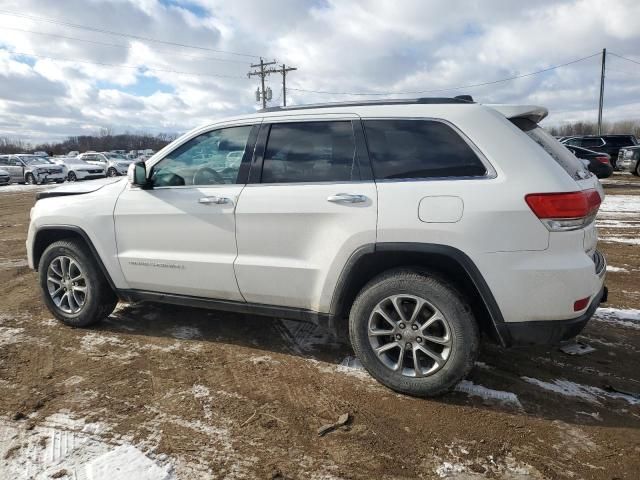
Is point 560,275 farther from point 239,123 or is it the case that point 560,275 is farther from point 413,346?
point 239,123

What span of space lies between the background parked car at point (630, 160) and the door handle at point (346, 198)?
67.7 feet

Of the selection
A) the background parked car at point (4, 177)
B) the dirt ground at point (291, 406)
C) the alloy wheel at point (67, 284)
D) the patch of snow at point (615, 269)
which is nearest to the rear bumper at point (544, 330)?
the dirt ground at point (291, 406)

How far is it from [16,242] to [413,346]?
8.48 metres

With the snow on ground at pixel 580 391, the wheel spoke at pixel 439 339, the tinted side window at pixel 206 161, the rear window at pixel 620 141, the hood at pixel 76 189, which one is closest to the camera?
the wheel spoke at pixel 439 339

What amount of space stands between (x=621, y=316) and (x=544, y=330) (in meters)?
2.26

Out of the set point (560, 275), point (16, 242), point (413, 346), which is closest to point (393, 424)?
point (413, 346)

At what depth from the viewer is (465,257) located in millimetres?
2750

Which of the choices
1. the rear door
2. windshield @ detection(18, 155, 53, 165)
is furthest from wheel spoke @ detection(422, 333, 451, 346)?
windshield @ detection(18, 155, 53, 165)

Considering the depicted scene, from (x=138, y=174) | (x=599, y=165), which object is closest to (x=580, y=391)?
(x=138, y=174)

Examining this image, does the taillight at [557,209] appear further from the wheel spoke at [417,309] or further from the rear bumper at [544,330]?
the wheel spoke at [417,309]

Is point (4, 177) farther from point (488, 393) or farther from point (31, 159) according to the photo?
point (488, 393)

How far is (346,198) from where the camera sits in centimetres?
304

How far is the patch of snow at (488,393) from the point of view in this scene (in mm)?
2984

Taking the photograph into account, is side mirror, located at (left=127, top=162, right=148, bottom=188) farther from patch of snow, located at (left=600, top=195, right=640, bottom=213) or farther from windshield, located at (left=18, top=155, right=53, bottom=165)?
windshield, located at (left=18, top=155, right=53, bottom=165)
